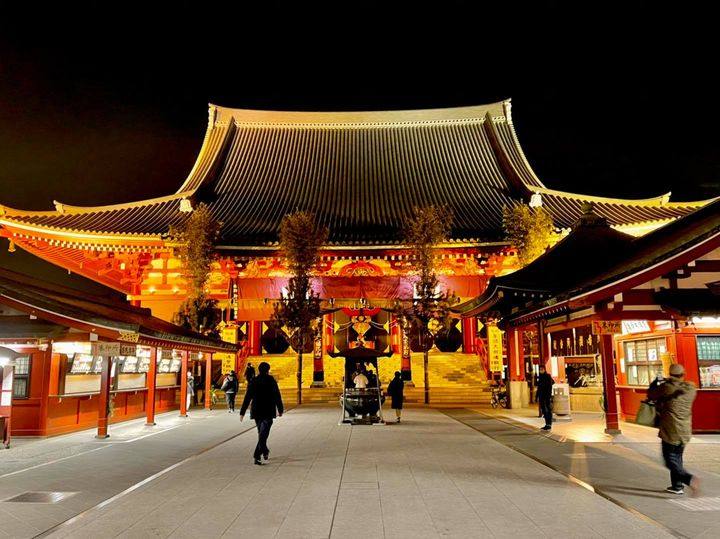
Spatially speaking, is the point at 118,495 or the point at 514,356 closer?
the point at 118,495

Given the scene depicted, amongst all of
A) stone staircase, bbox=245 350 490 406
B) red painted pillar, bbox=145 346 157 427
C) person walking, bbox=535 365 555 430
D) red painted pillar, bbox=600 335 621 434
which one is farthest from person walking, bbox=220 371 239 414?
red painted pillar, bbox=600 335 621 434

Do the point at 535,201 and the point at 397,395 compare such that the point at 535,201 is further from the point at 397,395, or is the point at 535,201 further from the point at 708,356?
the point at 708,356

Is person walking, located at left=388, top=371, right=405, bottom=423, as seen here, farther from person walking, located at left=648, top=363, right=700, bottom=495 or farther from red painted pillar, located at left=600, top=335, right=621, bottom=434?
person walking, located at left=648, top=363, right=700, bottom=495

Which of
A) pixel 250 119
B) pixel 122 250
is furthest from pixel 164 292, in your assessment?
pixel 250 119

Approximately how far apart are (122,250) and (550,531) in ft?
76.6

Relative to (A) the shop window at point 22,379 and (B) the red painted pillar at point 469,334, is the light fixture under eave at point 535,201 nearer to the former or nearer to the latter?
(B) the red painted pillar at point 469,334

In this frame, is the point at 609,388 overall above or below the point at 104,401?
above

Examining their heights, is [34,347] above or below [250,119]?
below

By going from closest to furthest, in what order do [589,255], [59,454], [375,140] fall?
1. [59,454]
2. [589,255]
3. [375,140]

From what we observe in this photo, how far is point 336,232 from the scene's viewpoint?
27.5m

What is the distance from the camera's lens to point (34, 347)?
544 inches

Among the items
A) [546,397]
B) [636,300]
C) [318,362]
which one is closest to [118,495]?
[546,397]

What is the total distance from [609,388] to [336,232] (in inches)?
625

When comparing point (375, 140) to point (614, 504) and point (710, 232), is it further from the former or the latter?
point (614, 504)
